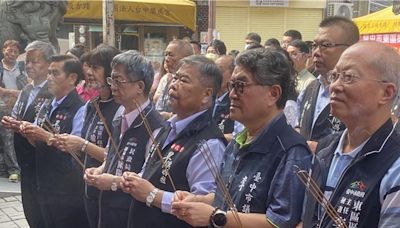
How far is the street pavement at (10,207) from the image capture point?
179 inches

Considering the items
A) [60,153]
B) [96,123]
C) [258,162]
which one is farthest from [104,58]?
[258,162]

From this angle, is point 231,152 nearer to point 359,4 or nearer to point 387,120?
point 387,120

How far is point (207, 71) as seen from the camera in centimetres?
237

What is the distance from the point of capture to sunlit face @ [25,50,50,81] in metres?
3.68

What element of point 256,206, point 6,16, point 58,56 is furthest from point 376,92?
point 6,16

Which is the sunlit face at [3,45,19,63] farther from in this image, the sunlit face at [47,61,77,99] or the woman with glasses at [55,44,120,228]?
the woman with glasses at [55,44,120,228]

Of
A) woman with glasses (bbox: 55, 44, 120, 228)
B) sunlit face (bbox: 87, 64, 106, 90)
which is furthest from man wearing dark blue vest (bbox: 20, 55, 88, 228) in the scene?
sunlit face (bbox: 87, 64, 106, 90)

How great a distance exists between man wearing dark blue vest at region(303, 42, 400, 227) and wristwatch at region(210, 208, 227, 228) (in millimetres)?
299

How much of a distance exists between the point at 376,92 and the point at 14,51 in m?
4.97

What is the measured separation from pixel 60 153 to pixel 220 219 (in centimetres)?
180

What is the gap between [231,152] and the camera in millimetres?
2070

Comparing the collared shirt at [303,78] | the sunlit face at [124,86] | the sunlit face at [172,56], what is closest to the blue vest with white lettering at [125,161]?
the sunlit face at [124,86]

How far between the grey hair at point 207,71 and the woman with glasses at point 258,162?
1.16ft

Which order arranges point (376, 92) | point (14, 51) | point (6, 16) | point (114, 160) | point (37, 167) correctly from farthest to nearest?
point (6, 16)
point (14, 51)
point (37, 167)
point (114, 160)
point (376, 92)
